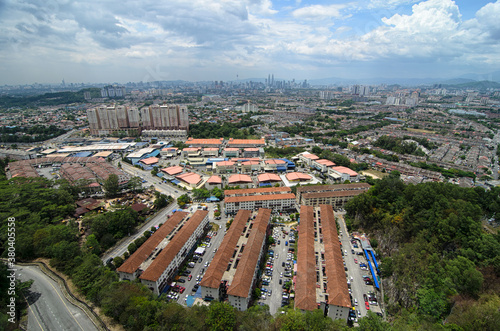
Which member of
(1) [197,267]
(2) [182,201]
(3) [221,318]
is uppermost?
(3) [221,318]

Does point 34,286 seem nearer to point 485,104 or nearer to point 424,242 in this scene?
point 424,242

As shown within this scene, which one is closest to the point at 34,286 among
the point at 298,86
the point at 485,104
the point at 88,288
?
the point at 88,288

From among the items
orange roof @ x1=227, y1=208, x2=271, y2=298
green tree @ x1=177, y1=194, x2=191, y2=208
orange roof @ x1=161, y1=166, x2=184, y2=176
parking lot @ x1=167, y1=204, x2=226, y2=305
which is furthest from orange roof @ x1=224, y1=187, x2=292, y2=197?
orange roof @ x1=161, y1=166, x2=184, y2=176

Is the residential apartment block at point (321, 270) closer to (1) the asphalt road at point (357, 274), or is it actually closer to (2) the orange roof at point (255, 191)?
(1) the asphalt road at point (357, 274)

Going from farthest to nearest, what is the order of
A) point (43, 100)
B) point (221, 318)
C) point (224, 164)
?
point (43, 100) → point (224, 164) → point (221, 318)

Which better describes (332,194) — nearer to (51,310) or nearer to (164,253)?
(164,253)

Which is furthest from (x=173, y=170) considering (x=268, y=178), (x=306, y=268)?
(x=306, y=268)

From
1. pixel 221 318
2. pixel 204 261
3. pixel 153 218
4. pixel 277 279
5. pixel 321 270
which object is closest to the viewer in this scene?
pixel 221 318
